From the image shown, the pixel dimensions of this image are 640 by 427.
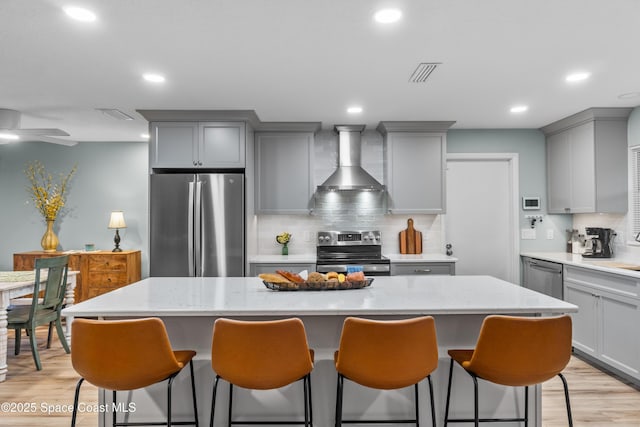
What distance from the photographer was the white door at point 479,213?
17.0ft

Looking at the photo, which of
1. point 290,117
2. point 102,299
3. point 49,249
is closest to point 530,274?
point 290,117

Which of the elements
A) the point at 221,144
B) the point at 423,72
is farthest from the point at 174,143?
the point at 423,72

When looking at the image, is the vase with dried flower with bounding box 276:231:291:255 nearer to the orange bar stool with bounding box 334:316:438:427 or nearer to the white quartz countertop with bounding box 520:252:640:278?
the white quartz countertop with bounding box 520:252:640:278

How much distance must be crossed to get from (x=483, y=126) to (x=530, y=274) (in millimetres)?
1765

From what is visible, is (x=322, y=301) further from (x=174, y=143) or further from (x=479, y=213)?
(x=479, y=213)

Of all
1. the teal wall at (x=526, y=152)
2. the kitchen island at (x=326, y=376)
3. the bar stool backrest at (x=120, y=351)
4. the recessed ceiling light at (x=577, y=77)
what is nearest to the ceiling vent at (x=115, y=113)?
the kitchen island at (x=326, y=376)

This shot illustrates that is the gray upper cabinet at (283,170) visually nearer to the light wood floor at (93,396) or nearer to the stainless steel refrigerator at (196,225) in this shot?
the stainless steel refrigerator at (196,225)

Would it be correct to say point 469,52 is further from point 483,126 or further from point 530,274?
point 530,274

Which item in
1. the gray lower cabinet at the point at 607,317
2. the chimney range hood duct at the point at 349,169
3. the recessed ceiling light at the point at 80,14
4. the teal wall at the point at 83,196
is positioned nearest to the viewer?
the recessed ceiling light at the point at 80,14

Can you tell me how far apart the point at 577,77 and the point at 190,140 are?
3471 mm

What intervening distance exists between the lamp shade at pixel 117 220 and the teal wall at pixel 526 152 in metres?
4.33

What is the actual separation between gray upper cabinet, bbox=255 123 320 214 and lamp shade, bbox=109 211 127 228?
2.15 metres

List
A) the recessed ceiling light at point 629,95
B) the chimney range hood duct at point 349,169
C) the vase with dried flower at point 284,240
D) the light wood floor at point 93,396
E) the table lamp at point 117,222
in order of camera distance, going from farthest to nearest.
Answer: the table lamp at point 117,222 → the vase with dried flower at point 284,240 → the chimney range hood duct at point 349,169 → the recessed ceiling light at point 629,95 → the light wood floor at point 93,396

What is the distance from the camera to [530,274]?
190 inches
